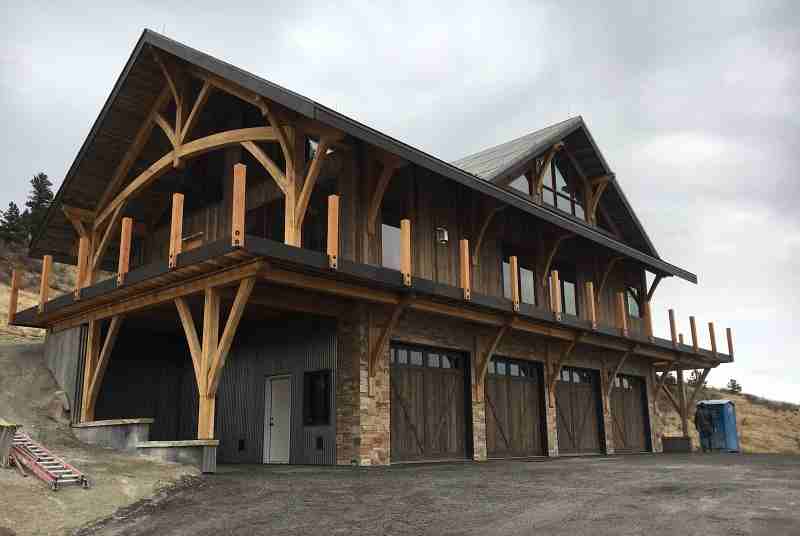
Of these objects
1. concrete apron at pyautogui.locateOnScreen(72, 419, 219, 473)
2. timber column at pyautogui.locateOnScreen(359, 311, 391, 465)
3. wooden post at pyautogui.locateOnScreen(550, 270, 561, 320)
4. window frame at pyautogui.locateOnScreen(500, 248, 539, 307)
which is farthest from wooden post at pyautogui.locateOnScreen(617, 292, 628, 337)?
concrete apron at pyautogui.locateOnScreen(72, 419, 219, 473)

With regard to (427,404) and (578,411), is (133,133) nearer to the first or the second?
(427,404)

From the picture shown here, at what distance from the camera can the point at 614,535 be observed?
22.9 feet

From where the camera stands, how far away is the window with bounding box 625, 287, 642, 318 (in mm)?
25359

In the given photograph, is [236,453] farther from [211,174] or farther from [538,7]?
[538,7]

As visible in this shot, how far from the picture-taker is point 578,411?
2150cm

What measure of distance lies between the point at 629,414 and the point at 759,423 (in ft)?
72.4

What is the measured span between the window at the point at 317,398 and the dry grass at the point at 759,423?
24207mm

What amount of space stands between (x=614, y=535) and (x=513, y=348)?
1205cm

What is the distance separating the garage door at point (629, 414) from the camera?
23.4 metres

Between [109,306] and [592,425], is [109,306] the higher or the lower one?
the higher one

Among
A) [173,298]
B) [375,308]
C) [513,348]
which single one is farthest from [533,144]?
[173,298]

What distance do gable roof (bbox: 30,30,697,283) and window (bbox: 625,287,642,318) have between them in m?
2.48

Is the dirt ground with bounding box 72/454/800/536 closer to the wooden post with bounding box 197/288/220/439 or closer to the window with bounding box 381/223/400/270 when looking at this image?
the wooden post with bounding box 197/288/220/439

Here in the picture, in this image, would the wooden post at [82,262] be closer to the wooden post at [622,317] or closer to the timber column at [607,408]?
the wooden post at [622,317]
